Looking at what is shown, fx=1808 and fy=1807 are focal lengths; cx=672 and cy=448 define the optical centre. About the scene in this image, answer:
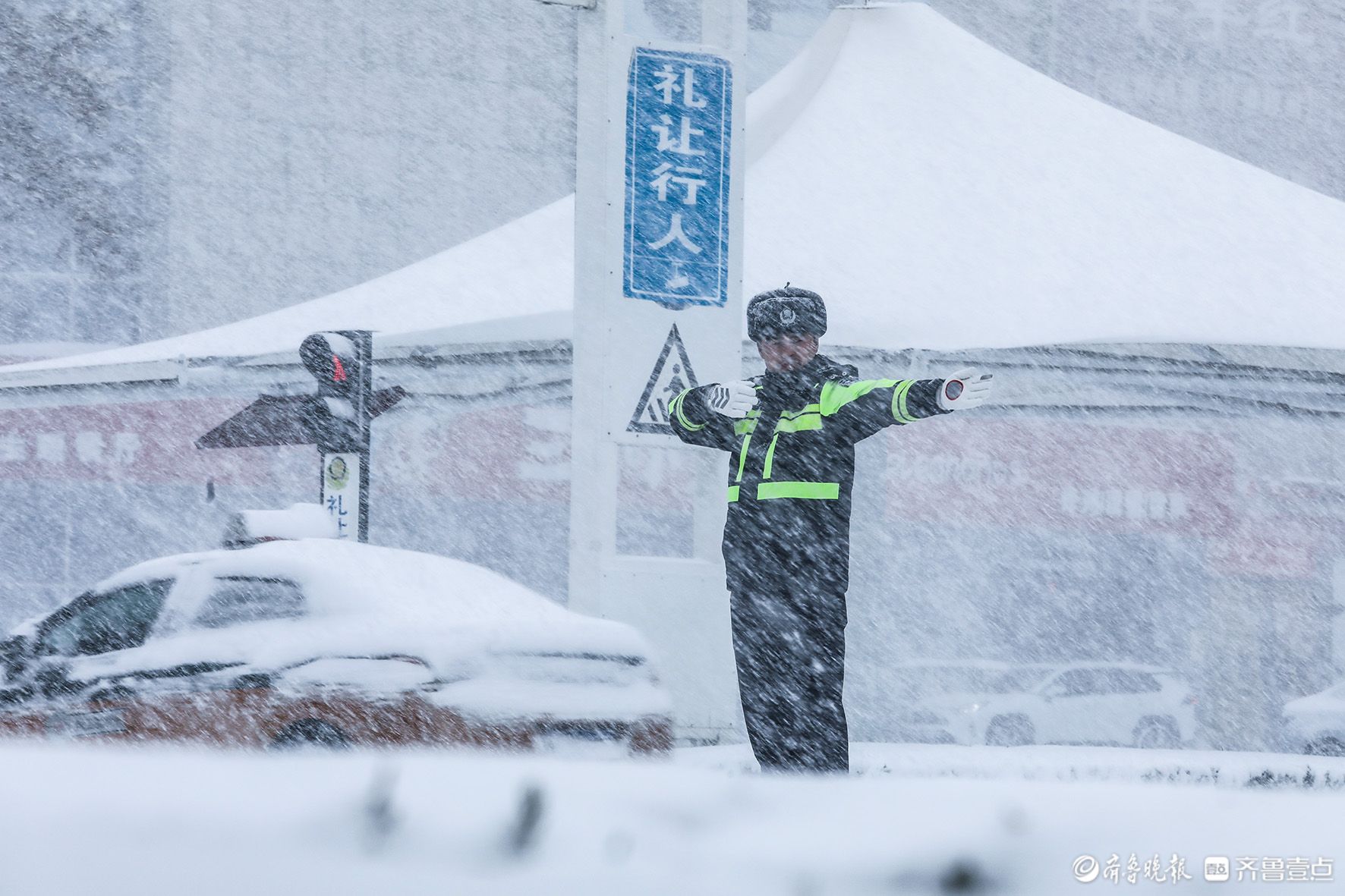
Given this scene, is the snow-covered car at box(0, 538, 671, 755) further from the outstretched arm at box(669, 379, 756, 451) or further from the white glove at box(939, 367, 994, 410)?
the white glove at box(939, 367, 994, 410)

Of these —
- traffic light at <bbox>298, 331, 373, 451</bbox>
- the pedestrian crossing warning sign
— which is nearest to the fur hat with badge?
the pedestrian crossing warning sign

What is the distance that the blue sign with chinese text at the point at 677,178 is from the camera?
6.75 m

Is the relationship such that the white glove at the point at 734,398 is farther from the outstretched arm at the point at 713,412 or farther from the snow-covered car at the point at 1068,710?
the snow-covered car at the point at 1068,710

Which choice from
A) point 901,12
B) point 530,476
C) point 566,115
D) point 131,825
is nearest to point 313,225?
point 566,115

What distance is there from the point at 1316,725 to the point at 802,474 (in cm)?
851

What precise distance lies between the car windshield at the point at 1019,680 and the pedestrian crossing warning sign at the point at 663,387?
715cm

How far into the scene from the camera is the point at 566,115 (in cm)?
2386

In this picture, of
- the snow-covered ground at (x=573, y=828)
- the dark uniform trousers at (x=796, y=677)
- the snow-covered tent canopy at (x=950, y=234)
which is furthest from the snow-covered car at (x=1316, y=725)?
the snow-covered ground at (x=573, y=828)

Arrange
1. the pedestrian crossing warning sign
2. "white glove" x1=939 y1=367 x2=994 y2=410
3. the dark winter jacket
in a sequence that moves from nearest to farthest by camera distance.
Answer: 1. "white glove" x1=939 y1=367 x2=994 y2=410
2. the dark winter jacket
3. the pedestrian crossing warning sign

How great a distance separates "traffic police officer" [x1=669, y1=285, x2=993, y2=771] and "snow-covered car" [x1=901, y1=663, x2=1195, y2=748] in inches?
316

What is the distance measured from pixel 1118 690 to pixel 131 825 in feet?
42.6

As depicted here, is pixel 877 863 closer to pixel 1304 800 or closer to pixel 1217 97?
pixel 1304 800

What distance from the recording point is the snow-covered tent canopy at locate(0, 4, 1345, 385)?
332 inches

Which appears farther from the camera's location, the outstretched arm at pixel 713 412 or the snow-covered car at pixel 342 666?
the snow-covered car at pixel 342 666
